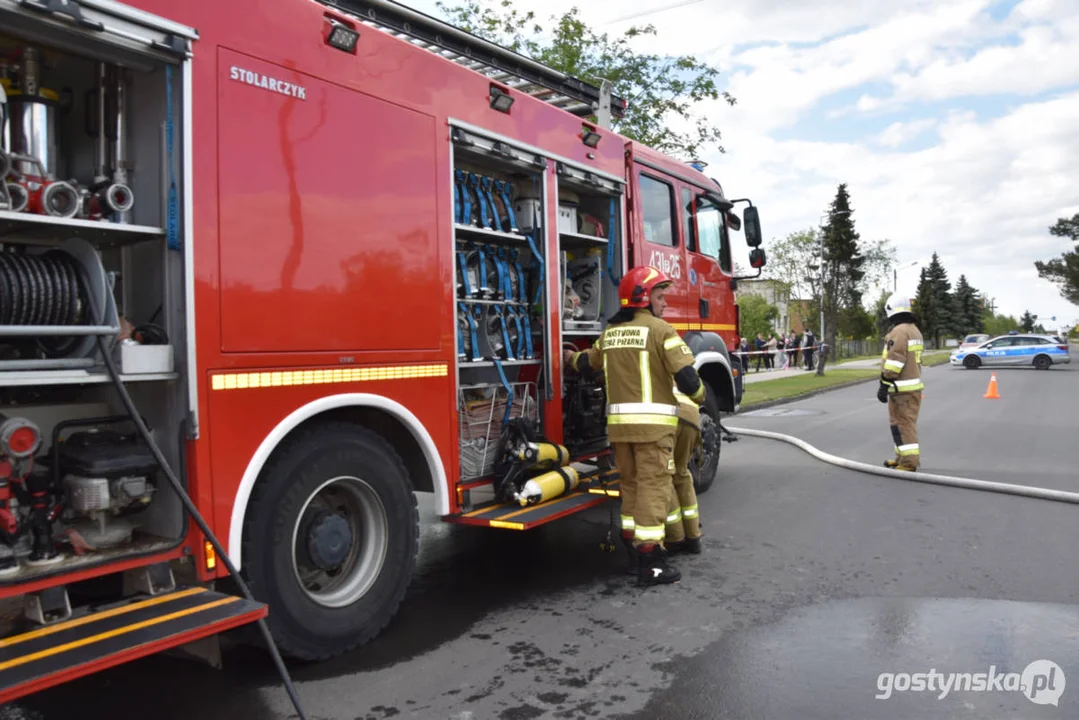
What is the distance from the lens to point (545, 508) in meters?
4.88

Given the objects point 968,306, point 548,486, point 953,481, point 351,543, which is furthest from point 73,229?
point 968,306

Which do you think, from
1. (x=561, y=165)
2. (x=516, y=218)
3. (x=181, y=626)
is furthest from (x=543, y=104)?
(x=181, y=626)

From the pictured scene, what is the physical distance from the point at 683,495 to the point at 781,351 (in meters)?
29.7

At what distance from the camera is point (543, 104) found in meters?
5.33

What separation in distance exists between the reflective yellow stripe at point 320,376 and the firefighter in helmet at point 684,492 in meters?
1.95

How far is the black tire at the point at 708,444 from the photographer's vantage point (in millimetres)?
7121

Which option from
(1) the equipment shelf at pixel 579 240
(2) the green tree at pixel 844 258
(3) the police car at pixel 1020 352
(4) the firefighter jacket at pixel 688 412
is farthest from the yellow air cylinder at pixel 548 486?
(2) the green tree at pixel 844 258

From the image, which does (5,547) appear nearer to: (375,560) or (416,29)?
(375,560)

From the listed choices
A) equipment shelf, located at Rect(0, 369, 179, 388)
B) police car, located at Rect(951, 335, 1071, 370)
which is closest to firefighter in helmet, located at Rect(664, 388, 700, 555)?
equipment shelf, located at Rect(0, 369, 179, 388)

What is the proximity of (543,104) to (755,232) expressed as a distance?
10.5ft

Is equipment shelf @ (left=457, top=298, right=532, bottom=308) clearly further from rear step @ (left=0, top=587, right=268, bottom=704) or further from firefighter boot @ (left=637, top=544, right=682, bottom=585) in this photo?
rear step @ (left=0, top=587, right=268, bottom=704)

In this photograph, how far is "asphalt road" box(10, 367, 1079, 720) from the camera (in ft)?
10.9

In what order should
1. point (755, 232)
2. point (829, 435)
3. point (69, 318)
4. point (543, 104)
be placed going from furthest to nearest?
point (829, 435) < point (755, 232) < point (543, 104) < point (69, 318)

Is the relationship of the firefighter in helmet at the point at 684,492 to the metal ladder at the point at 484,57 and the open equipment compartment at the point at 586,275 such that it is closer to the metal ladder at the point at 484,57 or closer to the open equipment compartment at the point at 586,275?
the open equipment compartment at the point at 586,275
